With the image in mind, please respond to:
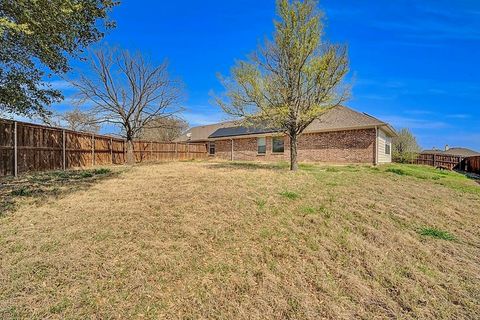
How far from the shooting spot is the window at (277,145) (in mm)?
20530

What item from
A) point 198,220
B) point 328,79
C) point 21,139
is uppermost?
point 328,79

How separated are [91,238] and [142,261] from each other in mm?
1126

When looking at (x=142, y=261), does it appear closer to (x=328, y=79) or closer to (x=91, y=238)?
(x=91, y=238)

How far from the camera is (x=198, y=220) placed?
479 centimetres

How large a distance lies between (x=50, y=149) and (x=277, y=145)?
14690 millimetres

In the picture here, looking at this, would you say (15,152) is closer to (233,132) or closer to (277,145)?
(277,145)

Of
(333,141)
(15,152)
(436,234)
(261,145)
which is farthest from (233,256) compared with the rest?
(261,145)

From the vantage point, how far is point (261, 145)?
2231 cm

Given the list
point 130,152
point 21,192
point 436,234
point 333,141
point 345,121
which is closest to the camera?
point 436,234

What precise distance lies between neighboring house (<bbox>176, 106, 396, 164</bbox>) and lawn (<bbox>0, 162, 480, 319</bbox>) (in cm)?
A: 705

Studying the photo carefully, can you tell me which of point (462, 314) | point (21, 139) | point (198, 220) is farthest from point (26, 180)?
point (462, 314)

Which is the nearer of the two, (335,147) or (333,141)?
(335,147)

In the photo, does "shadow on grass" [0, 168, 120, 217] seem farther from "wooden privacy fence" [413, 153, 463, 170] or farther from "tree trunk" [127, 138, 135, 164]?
"wooden privacy fence" [413, 153, 463, 170]

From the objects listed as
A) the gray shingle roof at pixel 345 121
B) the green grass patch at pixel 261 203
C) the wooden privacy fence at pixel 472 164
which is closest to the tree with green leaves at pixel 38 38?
the green grass patch at pixel 261 203
